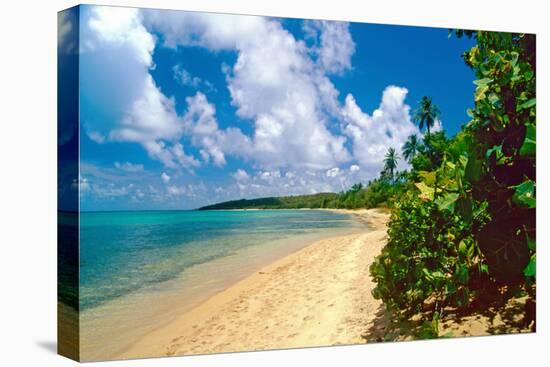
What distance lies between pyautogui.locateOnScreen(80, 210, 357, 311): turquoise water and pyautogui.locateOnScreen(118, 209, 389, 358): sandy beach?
1.00 ft

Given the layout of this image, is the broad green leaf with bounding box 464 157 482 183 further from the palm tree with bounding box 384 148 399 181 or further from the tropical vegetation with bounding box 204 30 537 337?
the palm tree with bounding box 384 148 399 181

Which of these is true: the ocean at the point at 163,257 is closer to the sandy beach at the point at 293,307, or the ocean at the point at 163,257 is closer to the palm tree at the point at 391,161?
the sandy beach at the point at 293,307

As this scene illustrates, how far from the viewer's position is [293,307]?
5.41m

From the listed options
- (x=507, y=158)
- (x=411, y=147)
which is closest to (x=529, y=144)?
(x=507, y=158)

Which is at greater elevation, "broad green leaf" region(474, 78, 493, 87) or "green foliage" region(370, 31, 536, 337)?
"broad green leaf" region(474, 78, 493, 87)

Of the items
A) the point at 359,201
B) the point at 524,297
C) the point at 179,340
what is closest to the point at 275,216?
the point at 359,201

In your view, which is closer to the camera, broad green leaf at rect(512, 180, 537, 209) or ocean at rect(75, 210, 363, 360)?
broad green leaf at rect(512, 180, 537, 209)

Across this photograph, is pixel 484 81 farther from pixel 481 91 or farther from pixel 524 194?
pixel 524 194

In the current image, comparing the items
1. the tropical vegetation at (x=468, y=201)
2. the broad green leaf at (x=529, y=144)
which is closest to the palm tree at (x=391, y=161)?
the tropical vegetation at (x=468, y=201)

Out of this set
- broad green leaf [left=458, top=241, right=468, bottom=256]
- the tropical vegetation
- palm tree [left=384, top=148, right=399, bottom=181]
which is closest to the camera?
the tropical vegetation

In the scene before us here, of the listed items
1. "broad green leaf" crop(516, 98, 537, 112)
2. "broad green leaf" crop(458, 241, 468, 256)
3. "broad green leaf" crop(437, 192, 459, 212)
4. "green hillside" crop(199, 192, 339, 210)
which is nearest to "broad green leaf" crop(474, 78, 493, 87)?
"broad green leaf" crop(516, 98, 537, 112)

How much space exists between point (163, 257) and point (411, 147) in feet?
8.62

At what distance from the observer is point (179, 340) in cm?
492

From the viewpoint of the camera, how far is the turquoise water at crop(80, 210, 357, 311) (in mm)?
4617
